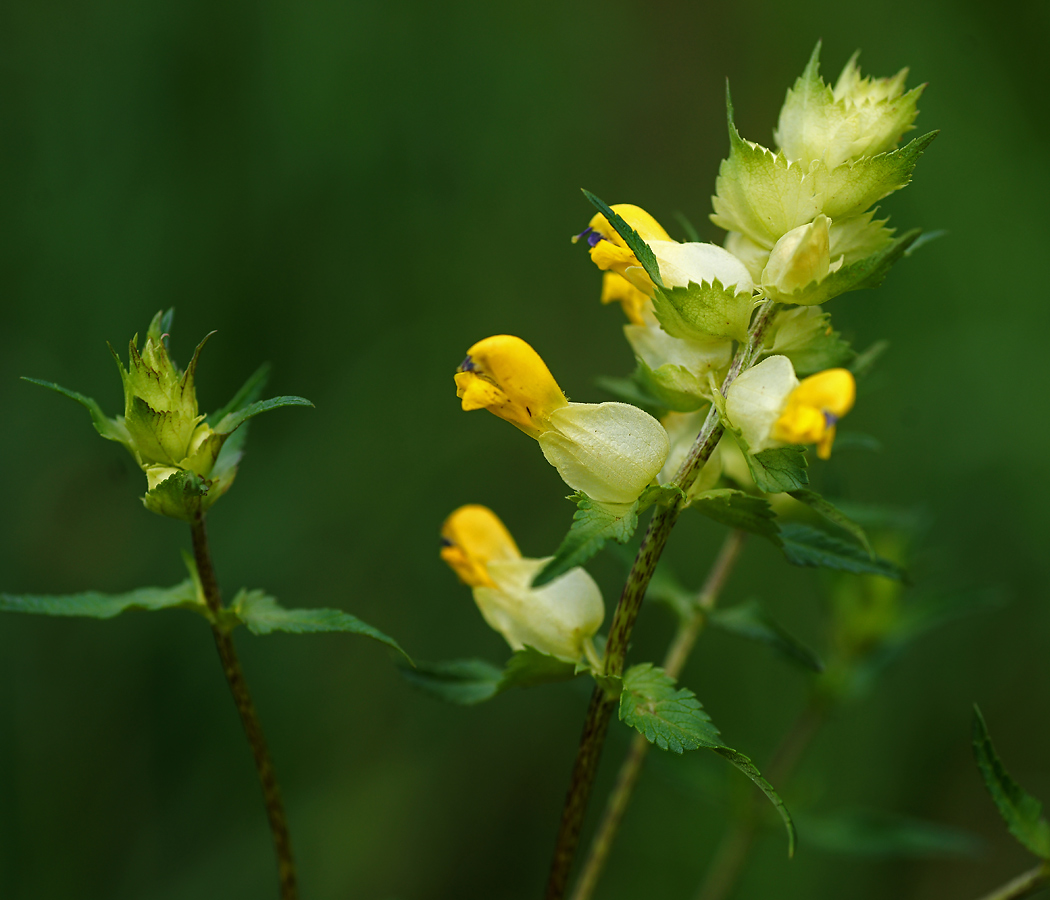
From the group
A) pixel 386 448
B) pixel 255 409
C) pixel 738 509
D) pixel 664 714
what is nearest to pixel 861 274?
pixel 738 509

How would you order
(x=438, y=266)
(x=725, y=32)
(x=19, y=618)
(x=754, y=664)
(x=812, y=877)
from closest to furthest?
(x=19, y=618), (x=812, y=877), (x=754, y=664), (x=438, y=266), (x=725, y=32)

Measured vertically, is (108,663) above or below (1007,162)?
below

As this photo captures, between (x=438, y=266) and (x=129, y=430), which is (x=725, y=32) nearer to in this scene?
(x=438, y=266)

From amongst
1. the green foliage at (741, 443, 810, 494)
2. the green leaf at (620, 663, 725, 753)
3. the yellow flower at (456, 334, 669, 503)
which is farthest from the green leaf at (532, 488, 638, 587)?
the green leaf at (620, 663, 725, 753)

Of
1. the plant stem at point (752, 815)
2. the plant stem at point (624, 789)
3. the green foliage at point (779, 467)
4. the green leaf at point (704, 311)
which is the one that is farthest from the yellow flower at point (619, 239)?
the plant stem at point (752, 815)

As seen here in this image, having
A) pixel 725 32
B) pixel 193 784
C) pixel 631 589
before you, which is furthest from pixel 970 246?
pixel 193 784
